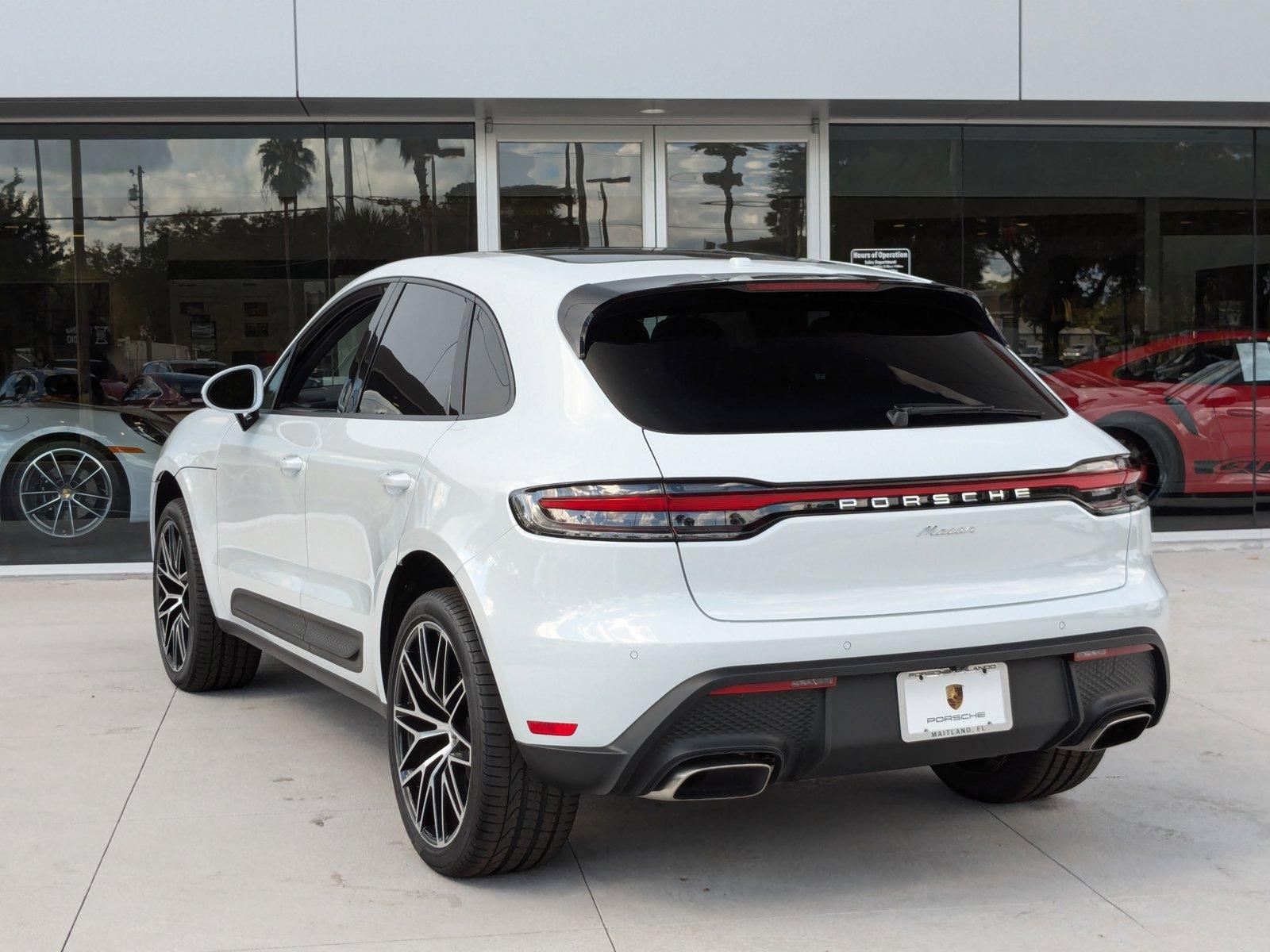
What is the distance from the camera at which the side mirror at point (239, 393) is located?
534 cm

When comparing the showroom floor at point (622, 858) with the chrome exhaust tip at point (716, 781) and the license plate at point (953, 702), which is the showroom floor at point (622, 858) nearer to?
the chrome exhaust tip at point (716, 781)

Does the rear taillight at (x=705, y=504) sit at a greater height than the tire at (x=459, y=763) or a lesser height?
greater

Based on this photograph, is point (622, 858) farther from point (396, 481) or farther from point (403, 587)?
point (396, 481)

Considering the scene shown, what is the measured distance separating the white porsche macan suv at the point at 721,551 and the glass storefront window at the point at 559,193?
228 inches

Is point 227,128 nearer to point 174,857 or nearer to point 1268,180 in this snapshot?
point 174,857

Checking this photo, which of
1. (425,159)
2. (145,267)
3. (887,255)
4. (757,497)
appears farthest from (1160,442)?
(757,497)

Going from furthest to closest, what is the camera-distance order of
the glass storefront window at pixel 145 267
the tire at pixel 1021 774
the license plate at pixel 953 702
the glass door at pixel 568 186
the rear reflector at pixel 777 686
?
the glass door at pixel 568 186 < the glass storefront window at pixel 145 267 < the tire at pixel 1021 774 < the license plate at pixel 953 702 < the rear reflector at pixel 777 686

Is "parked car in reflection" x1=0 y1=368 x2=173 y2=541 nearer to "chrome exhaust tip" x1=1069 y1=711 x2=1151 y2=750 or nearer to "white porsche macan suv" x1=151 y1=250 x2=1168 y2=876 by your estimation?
"white porsche macan suv" x1=151 y1=250 x2=1168 y2=876

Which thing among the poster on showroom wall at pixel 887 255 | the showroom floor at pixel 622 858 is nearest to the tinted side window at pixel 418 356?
the showroom floor at pixel 622 858

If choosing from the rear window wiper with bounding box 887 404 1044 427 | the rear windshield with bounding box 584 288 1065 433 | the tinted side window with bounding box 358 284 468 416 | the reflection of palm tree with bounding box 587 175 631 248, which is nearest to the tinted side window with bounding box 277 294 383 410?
the tinted side window with bounding box 358 284 468 416

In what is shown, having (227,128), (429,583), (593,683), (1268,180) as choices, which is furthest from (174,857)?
(1268,180)

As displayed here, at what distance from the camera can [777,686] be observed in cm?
336

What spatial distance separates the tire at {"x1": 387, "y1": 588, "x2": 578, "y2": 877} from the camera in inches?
143

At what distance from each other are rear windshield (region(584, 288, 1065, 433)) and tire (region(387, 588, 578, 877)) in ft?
2.61
